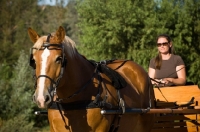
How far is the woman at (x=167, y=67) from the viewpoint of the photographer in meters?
6.71

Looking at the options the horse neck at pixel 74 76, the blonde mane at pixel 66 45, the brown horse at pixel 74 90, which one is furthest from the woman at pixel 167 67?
the blonde mane at pixel 66 45

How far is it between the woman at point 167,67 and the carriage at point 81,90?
0.96m

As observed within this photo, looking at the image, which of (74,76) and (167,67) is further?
(167,67)

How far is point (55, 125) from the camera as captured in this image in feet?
14.9

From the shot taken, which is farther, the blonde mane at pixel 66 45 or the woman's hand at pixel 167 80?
the woman's hand at pixel 167 80

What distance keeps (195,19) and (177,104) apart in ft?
42.2

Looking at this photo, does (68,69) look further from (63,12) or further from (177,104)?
(63,12)

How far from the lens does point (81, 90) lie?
4.50 meters

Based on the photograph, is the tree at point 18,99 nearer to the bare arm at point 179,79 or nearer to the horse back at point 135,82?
the bare arm at point 179,79

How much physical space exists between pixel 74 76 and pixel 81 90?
0.58 feet

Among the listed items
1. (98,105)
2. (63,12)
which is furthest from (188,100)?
(63,12)

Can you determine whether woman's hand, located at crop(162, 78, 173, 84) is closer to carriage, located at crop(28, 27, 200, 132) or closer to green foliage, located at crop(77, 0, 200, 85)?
carriage, located at crop(28, 27, 200, 132)

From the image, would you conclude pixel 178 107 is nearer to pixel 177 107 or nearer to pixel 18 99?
pixel 177 107

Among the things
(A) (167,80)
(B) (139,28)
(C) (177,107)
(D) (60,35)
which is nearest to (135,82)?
(C) (177,107)
